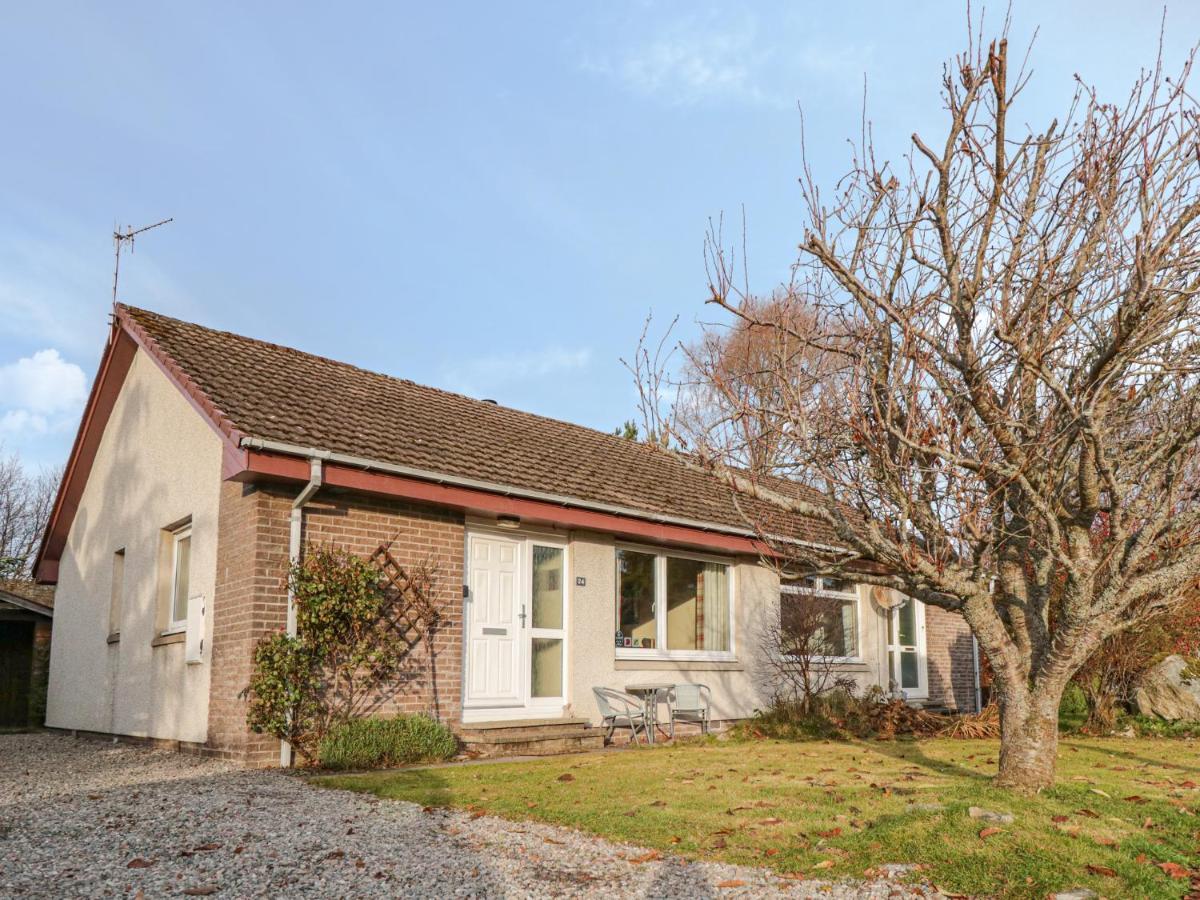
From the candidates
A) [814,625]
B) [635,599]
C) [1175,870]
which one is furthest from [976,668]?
[1175,870]

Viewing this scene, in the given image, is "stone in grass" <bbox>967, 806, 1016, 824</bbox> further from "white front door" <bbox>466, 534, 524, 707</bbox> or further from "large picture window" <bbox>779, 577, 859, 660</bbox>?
"white front door" <bbox>466, 534, 524, 707</bbox>

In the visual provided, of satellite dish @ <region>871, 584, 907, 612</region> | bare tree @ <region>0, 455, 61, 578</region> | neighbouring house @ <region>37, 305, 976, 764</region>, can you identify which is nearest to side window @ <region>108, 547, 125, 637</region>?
neighbouring house @ <region>37, 305, 976, 764</region>

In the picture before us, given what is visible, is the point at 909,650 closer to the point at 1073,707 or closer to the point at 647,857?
the point at 1073,707

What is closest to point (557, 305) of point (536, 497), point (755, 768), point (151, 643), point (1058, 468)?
point (536, 497)

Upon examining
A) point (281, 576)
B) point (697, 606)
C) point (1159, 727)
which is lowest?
point (1159, 727)

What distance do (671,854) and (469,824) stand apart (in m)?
1.54

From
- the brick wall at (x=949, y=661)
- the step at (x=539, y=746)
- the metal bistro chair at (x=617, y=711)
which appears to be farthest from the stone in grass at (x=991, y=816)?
the brick wall at (x=949, y=661)

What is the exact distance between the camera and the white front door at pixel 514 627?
36.8 feet

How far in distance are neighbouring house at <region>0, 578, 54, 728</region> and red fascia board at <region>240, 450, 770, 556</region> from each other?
1117 cm

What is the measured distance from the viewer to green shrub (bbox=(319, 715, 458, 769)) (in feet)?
29.5

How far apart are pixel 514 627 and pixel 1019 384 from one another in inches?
265

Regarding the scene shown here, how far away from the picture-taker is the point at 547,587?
12.1 metres

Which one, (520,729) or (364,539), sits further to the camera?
(520,729)

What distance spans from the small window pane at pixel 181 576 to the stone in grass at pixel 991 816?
353 inches
